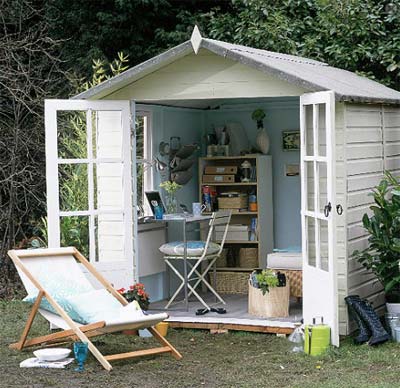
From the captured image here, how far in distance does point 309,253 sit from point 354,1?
475 cm

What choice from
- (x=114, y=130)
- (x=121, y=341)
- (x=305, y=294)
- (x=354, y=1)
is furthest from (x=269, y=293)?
(x=354, y=1)

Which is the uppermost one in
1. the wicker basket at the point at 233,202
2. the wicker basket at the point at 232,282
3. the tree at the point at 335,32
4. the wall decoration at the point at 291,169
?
the tree at the point at 335,32

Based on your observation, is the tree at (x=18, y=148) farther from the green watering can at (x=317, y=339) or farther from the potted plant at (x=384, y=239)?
the green watering can at (x=317, y=339)

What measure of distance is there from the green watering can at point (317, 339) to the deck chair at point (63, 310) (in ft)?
3.26

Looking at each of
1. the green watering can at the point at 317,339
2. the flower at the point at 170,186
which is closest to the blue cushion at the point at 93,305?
the green watering can at the point at 317,339

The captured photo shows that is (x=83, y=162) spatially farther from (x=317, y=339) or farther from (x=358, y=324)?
(x=358, y=324)

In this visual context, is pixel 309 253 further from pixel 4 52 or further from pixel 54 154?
pixel 4 52

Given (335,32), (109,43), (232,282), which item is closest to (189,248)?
(232,282)

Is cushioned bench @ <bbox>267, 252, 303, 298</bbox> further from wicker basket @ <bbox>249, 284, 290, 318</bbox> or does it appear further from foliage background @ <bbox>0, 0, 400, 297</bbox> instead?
→ foliage background @ <bbox>0, 0, 400, 297</bbox>

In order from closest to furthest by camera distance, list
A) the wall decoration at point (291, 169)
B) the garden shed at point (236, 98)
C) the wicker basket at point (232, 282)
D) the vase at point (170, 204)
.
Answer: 1. the garden shed at point (236, 98)
2. the vase at point (170, 204)
3. the wicker basket at point (232, 282)
4. the wall decoration at point (291, 169)

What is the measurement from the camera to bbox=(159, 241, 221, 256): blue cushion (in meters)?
9.09

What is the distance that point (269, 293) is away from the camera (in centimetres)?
858

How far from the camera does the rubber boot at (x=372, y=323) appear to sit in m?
7.79

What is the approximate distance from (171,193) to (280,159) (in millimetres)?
1451
